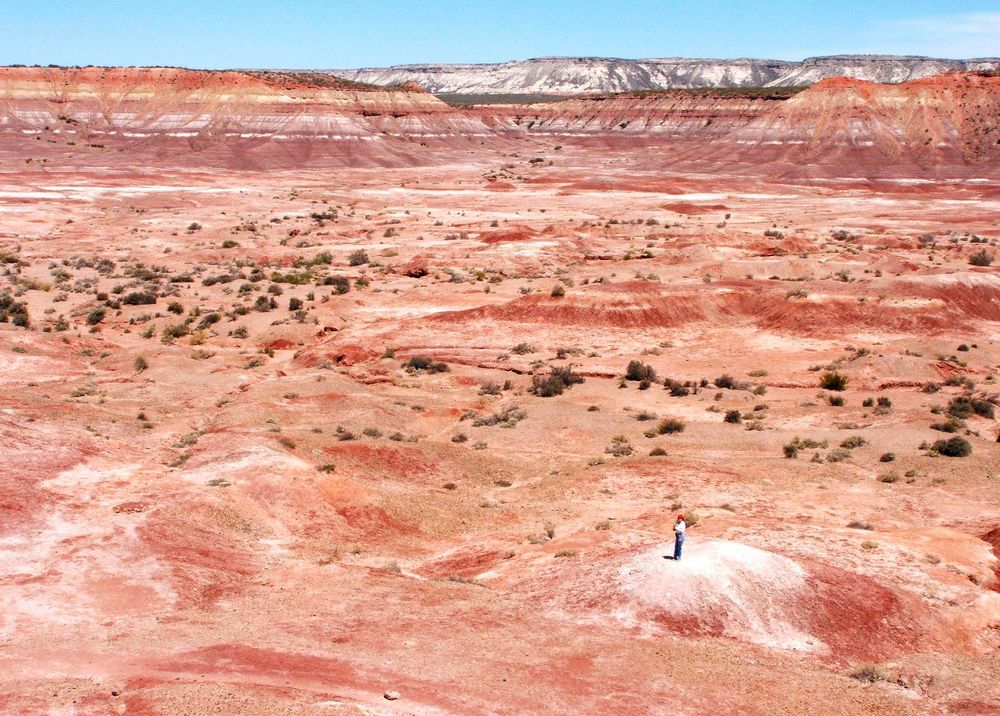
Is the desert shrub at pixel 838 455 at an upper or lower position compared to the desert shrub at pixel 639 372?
lower

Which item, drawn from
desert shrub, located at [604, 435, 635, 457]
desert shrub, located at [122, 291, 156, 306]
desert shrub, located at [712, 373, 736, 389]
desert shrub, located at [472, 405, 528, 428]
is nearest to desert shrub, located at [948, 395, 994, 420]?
desert shrub, located at [712, 373, 736, 389]

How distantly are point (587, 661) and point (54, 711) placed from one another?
22.1 ft

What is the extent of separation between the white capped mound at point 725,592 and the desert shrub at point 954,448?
1027 cm

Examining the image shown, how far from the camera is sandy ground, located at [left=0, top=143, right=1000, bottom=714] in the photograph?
12.8m

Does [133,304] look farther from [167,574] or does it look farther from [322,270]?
[167,574]

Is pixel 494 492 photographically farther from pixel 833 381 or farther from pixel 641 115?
pixel 641 115

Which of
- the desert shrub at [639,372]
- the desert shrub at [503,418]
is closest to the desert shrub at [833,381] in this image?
the desert shrub at [639,372]

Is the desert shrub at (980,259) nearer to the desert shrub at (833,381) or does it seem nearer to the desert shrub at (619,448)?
the desert shrub at (833,381)

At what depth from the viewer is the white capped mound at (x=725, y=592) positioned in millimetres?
14391

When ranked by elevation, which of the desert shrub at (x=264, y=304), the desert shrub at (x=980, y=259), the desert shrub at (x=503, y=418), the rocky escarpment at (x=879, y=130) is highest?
the rocky escarpment at (x=879, y=130)

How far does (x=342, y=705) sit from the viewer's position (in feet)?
36.2

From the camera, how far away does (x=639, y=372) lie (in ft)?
108

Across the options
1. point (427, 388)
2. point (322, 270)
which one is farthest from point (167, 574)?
point (322, 270)

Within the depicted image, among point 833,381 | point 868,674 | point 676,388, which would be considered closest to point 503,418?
point 676,388
